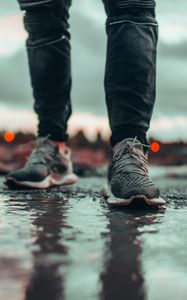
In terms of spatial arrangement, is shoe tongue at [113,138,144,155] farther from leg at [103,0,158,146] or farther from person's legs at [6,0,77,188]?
person's legs at [6,0,77,188]

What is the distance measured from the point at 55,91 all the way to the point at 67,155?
0.42 m

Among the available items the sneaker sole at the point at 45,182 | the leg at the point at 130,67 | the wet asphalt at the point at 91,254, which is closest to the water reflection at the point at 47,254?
the wet asphalt at the point at 91,254

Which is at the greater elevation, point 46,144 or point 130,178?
point 46,144

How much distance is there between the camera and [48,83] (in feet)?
9.47

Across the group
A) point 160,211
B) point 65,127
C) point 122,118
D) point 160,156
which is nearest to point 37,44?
point 65,127

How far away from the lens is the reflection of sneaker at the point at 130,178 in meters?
1.89

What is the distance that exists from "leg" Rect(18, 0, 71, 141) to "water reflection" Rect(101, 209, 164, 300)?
135 centimetres

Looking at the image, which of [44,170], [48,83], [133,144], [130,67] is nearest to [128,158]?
[133,144]

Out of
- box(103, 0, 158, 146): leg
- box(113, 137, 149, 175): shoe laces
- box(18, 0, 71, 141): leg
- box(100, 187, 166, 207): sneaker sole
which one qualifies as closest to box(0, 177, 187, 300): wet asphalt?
box(100, 187, 166, 207): sneaker sole

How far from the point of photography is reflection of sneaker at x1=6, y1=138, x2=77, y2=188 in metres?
2.68

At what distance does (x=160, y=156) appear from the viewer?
2597cm

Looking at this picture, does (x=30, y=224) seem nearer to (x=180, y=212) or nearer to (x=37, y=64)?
(x=180, y=212)

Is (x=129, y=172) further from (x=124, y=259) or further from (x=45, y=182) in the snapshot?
(x=124, y=259)

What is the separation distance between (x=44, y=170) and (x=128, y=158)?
0.79 metres
